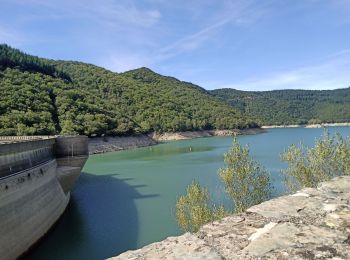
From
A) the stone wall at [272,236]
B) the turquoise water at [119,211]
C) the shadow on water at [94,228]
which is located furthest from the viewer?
the turquoise water at [119,211]

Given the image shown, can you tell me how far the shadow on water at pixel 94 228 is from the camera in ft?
82.3

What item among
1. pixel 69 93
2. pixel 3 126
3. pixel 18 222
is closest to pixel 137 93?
pixel 69 93

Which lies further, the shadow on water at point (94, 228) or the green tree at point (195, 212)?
the shadow on water at point (94, 228)

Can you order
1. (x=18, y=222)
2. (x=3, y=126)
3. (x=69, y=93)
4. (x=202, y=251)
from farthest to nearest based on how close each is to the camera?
1. (x=69, y=93)
2. (x=3, y=126)
3. (x=18, y=222)
4. (x=202, y=251)

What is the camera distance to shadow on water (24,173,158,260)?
25078 mm

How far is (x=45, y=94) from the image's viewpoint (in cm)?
12088

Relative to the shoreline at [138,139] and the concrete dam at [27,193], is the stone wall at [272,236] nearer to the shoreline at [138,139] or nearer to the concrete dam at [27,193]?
the concrete dam at [27,193]

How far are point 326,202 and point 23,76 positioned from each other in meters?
135

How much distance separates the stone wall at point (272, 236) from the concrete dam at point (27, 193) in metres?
18.1

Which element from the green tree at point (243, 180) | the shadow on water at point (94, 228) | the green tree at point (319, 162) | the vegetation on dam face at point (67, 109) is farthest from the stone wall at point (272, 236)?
the vegetation on dam face at point (67, 109)

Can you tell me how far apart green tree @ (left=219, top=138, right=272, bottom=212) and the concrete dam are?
12.1 m

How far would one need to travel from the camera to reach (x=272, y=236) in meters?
4.21

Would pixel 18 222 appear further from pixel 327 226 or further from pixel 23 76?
pixel 23 76

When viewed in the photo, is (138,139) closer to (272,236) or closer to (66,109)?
(66,109)
